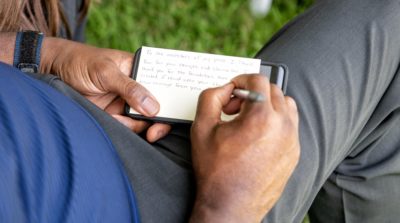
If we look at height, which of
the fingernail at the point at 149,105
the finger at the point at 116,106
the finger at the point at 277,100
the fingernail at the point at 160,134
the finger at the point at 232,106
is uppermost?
the finger at the point at 277,100

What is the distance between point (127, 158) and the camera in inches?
26.5

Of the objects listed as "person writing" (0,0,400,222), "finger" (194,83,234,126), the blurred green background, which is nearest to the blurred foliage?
the blurred green background

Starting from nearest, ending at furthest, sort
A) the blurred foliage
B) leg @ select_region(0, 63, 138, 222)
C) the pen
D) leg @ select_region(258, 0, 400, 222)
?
leg @ select_region(0, 63, 138, 222)
the pen
leg @ select_region(258, 0, 400, 222)
the blurred foliage

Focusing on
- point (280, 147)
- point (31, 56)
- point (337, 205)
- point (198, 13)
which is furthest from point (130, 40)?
point (280, 147)

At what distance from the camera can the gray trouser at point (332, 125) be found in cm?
68

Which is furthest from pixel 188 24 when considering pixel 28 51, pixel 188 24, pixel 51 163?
pixel 51 163

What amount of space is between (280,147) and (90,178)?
0.73 feet

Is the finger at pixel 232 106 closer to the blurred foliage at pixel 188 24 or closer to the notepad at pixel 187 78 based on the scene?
the notepad at pixel 187 78

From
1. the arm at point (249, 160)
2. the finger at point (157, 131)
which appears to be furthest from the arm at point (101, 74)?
the arm at point (249, 160)

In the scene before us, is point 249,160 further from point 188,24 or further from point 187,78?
point 188,24

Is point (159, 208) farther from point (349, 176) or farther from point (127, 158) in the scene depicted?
point (349, 176)

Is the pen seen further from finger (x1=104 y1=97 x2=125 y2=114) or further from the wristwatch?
the wristwatch

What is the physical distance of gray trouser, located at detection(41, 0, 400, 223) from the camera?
680 millimetres

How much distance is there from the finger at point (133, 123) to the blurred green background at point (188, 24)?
0.89 meters
